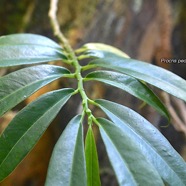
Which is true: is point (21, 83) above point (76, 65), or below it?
below

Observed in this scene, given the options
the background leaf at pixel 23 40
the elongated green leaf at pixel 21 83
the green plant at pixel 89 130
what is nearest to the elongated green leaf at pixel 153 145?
the green plant at pixel 89 130

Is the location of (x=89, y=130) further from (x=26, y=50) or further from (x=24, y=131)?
(x=26, y=50)

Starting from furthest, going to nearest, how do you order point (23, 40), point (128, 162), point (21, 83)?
point (23, 40)
point (21, 83)
point (128, 162)

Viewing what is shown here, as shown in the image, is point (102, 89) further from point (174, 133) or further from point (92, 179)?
point (92, 179)

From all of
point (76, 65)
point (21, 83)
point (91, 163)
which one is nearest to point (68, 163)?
point (91, 163)

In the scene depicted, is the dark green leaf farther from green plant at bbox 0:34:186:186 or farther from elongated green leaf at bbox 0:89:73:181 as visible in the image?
elongated green leaf at bbox 0:89:73:181

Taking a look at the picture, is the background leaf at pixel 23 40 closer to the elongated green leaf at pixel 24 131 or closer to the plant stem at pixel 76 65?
the plant stem at pixel 76 65
